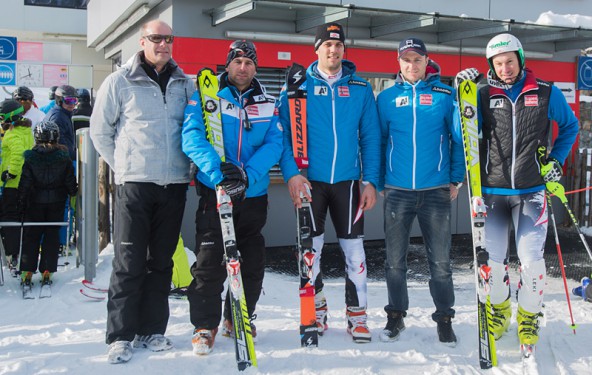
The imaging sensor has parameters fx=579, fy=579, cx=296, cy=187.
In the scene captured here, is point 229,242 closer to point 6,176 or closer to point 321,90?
point 321,90

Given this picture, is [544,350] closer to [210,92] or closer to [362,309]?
[362,309]

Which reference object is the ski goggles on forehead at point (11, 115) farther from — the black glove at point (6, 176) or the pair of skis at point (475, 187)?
the pair of skis at point (475, 187)

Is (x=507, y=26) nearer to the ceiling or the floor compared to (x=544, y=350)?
nearer to the ceiling

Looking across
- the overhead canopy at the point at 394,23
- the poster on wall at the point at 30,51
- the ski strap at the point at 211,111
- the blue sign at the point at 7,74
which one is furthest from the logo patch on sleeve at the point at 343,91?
the poster on wall at the point at 30,51

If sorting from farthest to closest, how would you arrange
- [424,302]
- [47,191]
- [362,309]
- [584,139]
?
[584,139] → [47,191] → [424,302] → [362,309]

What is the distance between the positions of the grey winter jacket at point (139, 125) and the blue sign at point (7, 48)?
7355 mm

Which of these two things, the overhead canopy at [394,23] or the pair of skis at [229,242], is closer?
the pair of skis at [229,242]

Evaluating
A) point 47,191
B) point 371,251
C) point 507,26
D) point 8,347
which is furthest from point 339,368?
point 507,26

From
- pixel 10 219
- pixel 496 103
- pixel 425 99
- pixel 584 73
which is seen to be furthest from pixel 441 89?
pixel 584 73

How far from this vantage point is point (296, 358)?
382 cm

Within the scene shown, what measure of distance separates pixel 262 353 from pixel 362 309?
0.81 meters

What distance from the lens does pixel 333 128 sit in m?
4.12

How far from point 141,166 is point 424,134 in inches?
76.6

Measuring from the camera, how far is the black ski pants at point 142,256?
12.4 ft
